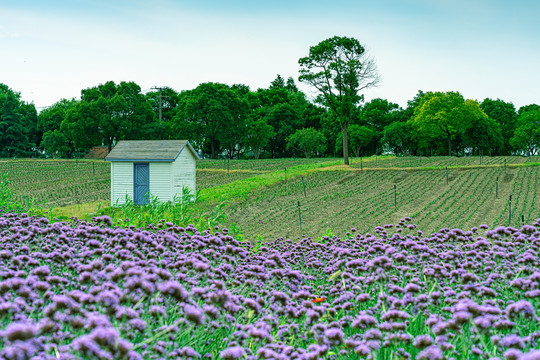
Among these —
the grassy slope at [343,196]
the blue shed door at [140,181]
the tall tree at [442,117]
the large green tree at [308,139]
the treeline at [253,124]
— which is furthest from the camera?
the large green tree at [308,139]

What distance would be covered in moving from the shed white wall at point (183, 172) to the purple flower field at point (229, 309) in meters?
15.4

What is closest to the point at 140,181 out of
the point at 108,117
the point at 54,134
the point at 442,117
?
the point at 108,117

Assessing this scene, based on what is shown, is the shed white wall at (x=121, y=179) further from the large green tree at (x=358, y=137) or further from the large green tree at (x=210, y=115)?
the large green tree at (x=358, y=137)

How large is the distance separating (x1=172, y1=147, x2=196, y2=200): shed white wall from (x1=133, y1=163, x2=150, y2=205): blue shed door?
4.19ft

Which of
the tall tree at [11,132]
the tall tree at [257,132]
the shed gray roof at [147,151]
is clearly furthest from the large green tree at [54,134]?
the shed gray roof at [147,151]

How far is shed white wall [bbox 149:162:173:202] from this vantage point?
21.3m

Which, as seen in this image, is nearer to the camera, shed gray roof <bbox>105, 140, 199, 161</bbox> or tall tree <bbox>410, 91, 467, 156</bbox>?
shed gray roof <bbox>105, 140, 199, 161</bbox>

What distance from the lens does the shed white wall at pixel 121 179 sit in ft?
70.4

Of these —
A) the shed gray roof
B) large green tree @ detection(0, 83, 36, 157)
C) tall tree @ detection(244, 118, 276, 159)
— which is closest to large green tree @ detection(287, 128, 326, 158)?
tall tree @ detection(244, 118, 276, 159)

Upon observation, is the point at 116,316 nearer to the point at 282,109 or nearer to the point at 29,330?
the point at 29,330

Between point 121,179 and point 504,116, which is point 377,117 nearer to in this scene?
point 504,116

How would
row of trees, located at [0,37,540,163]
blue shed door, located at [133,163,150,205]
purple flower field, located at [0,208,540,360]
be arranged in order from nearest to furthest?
purple flower field, located at [0,208,540,360] < blue shed door, located at [133,163,150,205] < row of trees, located at [0,37,540,163]

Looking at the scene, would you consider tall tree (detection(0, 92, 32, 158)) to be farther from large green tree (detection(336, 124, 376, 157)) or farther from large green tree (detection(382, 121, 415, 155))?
large green tree (detection(382, 121, 415, 155))

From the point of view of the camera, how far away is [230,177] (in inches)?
1428
